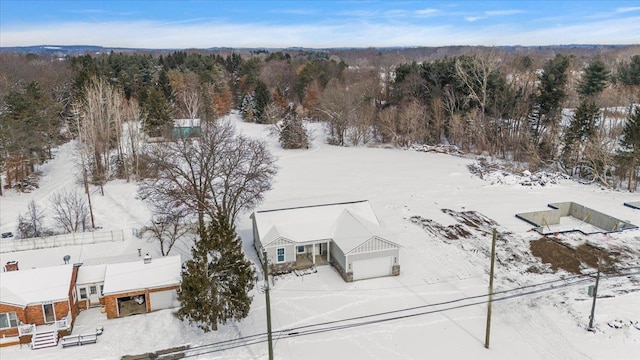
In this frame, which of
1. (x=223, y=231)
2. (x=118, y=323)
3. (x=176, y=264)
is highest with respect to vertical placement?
(x=223, y=231)

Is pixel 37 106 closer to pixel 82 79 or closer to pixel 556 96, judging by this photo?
pixel 82 79

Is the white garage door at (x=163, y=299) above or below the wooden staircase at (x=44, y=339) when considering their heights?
above

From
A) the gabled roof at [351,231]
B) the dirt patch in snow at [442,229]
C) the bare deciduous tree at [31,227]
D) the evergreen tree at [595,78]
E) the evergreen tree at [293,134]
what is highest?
the evergreen tree at [595,78]

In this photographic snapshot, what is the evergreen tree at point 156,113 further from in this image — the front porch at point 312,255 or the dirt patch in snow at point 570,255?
the dirt patch in snow at point 570,255

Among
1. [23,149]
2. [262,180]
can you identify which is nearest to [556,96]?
[262,180]

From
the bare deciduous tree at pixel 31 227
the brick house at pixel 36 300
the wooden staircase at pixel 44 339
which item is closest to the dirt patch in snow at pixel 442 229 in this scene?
the brick house at pixel 36 300

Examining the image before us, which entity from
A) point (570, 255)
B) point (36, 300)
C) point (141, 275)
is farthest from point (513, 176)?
point (36, 300)
